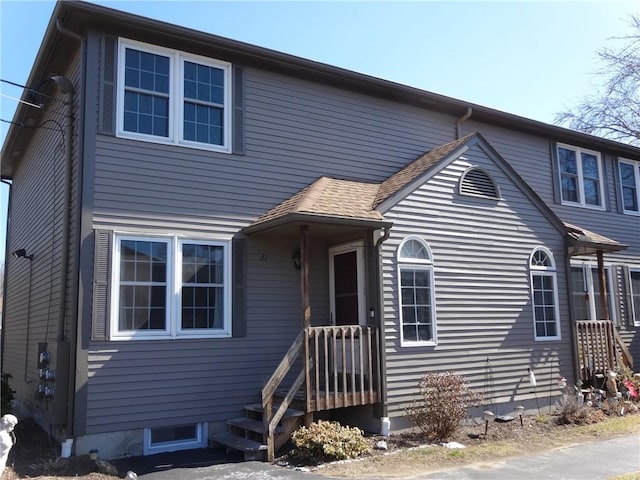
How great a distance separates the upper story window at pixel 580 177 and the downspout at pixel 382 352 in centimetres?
702

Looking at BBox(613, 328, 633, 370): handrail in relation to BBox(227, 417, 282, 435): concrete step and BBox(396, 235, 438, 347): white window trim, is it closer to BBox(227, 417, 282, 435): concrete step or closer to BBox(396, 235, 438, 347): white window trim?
BBox(396, 235, 438, 347): white window trim

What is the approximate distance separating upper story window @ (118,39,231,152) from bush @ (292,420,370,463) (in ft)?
14.6

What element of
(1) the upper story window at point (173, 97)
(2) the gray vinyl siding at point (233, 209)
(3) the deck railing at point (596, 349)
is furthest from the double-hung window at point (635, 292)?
(1) the upper story window at point (173, 97)

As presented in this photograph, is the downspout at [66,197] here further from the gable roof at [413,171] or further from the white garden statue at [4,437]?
the gable roof at [413,171]

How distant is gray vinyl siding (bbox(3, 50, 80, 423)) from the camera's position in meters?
8.20

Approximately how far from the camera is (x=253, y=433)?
7645 millimetres

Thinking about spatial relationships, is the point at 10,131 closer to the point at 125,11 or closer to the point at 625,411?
the point at 125,11

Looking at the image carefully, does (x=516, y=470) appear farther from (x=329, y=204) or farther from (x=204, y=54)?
(x=204, y=54)

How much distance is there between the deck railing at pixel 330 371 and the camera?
→ 24.3 feet

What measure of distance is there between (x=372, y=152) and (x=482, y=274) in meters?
3.05

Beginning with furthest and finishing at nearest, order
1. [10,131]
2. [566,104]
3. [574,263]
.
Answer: [566,104] → [574,263] → [10,131]

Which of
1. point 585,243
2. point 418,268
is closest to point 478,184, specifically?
point 418,268

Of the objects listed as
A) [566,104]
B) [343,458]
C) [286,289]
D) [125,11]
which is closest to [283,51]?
[125,11]

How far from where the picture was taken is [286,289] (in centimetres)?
915
